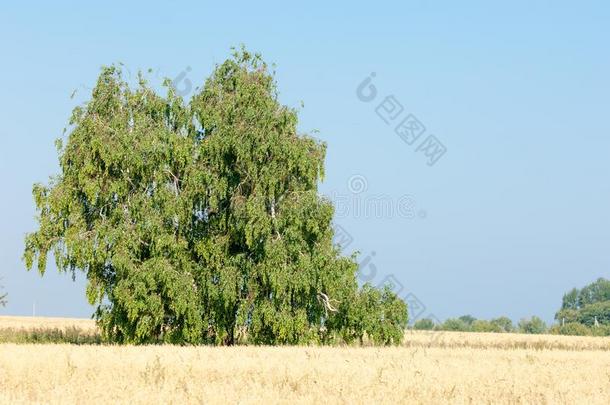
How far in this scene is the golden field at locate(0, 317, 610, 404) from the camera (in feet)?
57.5

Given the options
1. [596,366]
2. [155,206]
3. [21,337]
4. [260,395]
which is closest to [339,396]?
[260,395]

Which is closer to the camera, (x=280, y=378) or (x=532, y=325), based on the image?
(x=280, y=378)

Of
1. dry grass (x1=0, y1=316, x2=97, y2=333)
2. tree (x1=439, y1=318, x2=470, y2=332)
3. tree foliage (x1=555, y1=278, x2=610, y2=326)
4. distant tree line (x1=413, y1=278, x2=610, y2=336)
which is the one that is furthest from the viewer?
tree foliage (x1=555, y1=278, x2=610, y2=326)

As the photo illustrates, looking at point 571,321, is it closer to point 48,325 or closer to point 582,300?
point 582,300

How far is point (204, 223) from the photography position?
4184 cm

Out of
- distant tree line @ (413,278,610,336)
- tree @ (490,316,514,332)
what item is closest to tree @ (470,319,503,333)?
distant tree line @ (413,278,610,336)

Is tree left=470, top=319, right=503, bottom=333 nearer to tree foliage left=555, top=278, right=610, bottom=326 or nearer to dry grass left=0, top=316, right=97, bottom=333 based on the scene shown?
tree foliage left=555, top=278, right=610, bottom=326

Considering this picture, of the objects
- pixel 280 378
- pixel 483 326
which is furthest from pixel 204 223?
pixel 483 326

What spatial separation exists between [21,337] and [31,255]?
683 cm

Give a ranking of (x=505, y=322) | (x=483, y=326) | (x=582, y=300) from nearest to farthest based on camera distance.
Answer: (x=483, y=326)
(x=505, y=322)
(x=582, y=300)

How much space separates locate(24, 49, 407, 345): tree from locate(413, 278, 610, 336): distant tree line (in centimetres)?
7034

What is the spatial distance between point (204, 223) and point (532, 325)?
10416 cm

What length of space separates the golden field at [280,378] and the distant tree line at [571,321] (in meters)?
82.5

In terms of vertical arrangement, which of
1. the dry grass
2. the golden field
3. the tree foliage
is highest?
the tree foliage
